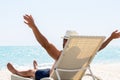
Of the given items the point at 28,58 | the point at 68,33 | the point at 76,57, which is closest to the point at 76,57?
the point at 76,57

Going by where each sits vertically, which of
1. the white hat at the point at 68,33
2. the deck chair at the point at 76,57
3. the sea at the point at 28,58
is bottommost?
the sea at the point at 28,58

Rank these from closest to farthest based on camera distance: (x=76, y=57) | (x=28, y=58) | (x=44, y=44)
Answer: (x=44, y=44), (x=76, y=57), (x=28, y=58)

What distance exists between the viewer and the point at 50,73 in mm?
5309

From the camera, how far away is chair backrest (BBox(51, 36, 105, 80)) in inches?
192

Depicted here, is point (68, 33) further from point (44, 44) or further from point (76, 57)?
point (44, 44)

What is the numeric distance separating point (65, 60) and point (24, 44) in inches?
2091

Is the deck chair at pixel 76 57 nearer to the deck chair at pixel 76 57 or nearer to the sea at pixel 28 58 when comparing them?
the deck chair at pixel 76 57

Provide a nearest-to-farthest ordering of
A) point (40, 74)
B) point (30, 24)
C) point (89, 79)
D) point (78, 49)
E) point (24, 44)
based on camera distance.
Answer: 1. point (30, 24)
2. point (78, 49)
3. point (40, 74)
4. point (89, 79)
5. point (24, 44)

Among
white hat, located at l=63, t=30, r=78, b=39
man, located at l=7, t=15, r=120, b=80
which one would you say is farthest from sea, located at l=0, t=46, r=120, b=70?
white hat, located at l=63, t=30, r=78, b=39

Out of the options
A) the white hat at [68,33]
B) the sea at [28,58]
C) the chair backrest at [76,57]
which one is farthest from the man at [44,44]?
the sea at [28,58]

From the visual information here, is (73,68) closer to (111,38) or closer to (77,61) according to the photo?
(77,61)

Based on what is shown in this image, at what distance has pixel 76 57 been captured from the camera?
5113 mm

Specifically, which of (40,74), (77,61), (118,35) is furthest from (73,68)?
(118,35)

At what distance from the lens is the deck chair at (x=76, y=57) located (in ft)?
16.0
